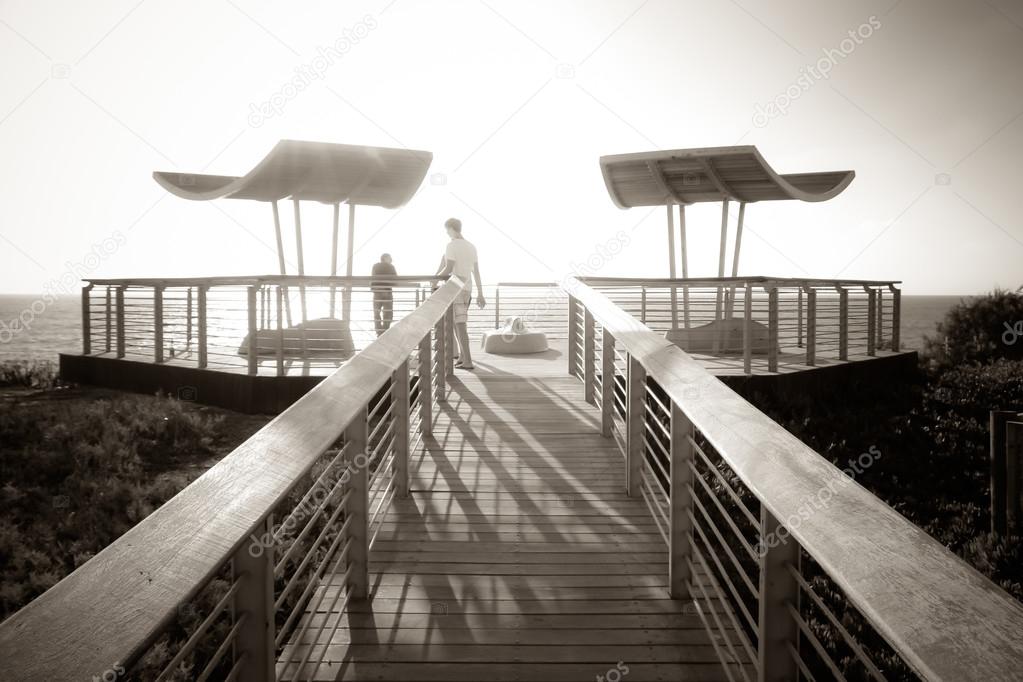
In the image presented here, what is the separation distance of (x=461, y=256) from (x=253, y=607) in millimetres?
7016

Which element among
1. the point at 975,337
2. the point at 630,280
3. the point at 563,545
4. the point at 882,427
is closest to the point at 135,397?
the point at 630,280

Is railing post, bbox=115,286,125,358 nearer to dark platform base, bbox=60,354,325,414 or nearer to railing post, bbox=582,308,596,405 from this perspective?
dark platform base, bbox=60,354,325,414

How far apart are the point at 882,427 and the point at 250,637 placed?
8.50 metres

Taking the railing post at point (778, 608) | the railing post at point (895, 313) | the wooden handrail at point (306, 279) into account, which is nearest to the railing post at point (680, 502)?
the railing post at point (778, 608)

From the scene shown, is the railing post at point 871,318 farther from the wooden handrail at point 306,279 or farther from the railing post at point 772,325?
the wooden handrail at point 306,279

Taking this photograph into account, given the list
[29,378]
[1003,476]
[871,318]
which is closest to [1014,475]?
[1003,476]

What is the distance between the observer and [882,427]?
27.7ft

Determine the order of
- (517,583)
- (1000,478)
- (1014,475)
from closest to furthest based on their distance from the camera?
(517,583) < (1014,475) < (1000,478)

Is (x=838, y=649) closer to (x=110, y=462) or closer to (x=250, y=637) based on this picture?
(x=250, y=637)

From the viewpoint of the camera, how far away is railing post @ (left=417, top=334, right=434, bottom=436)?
528cm

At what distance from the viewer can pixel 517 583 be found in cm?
322

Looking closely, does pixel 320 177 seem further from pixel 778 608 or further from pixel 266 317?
pixel 778 608

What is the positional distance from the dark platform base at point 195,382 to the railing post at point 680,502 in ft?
19.8

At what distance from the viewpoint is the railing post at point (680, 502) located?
2.92 m
